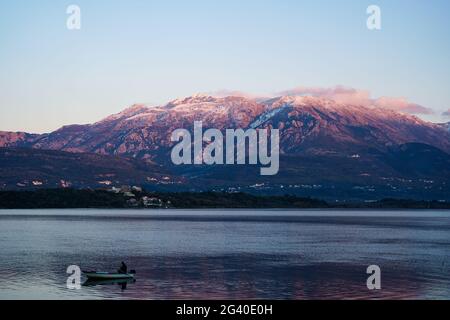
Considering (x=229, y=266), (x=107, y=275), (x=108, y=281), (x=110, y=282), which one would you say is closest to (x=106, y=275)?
(x=107, y=275)

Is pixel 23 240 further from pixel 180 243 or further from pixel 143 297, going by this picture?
pixel 143 297

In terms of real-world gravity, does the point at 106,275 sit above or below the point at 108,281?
above

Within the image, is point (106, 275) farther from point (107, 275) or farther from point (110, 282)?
point (110, 282)

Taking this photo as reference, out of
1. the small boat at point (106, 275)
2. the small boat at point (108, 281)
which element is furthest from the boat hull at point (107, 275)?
the small boat at point (108, 281)

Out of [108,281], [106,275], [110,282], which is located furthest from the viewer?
[106,275]

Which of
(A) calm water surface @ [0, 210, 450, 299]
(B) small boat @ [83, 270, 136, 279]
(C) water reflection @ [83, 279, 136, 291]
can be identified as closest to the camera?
(A) calm water surface @ [0, 210, 450, 299]

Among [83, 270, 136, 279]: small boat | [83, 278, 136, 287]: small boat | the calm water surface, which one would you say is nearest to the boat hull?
[83, 270, 136, 279]: small boat

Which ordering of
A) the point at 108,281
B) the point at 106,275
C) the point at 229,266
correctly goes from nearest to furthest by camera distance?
1. the point at 108,281
2. the point at 106,275
3. the point at 229,266

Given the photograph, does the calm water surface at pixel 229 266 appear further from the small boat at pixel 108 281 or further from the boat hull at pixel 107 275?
the boat hull at pixel 107 275

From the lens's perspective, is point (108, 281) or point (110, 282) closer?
point (110, 282)

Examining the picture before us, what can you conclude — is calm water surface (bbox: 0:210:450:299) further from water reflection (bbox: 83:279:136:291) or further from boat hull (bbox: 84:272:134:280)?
boat hull (bbox: 84:272:134:280)

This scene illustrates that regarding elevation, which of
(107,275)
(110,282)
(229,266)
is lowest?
(229,266)
